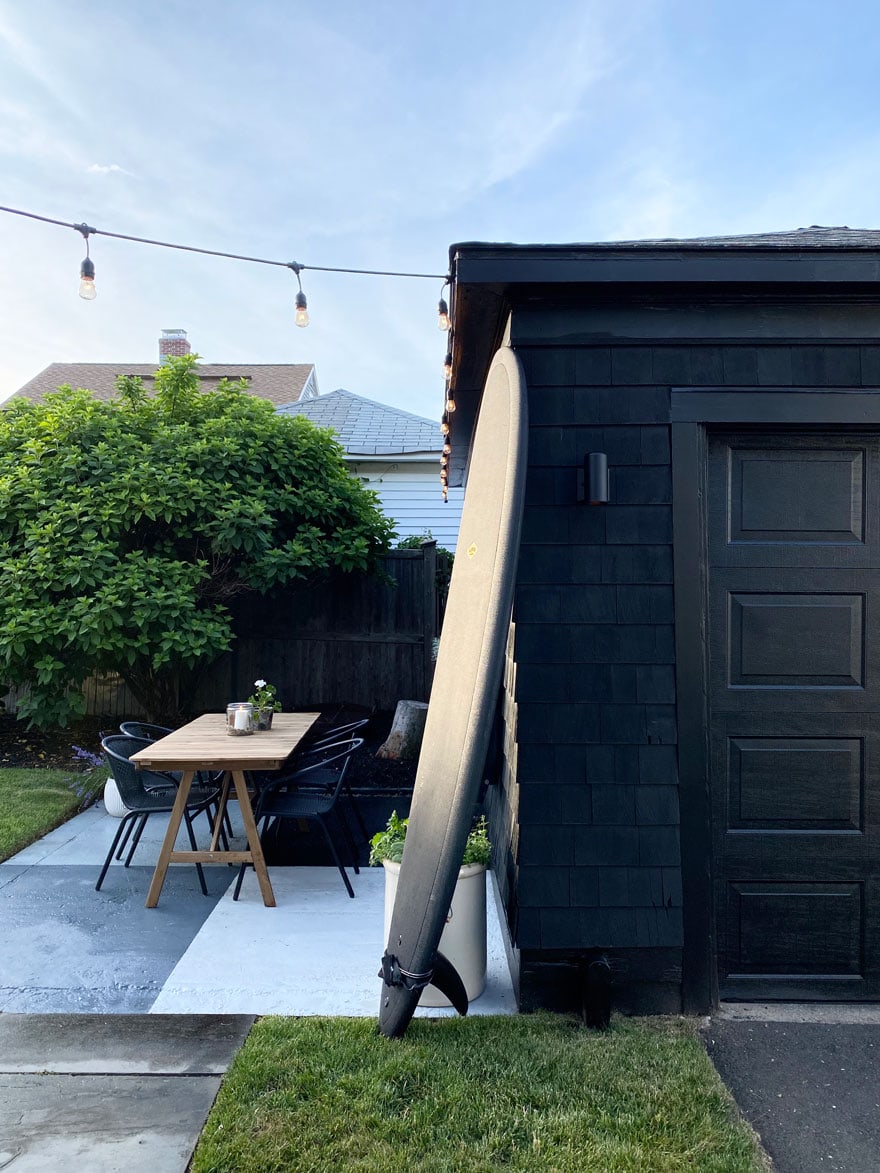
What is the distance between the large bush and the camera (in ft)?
18.7

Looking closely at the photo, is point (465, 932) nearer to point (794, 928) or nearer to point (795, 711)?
point (794, 928)

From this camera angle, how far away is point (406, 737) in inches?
253

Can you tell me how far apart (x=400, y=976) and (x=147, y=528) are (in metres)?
4.93

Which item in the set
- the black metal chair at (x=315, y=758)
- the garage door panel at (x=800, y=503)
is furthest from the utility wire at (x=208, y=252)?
the black metal chair at (x=315, y=758)

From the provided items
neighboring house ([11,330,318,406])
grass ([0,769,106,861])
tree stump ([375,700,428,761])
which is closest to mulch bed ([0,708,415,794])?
tree stump ([375,700,428,761])

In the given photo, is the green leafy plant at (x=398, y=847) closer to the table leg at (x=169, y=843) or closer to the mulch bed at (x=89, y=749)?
the table leg at (x=169, y=843)

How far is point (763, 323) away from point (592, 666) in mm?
1396

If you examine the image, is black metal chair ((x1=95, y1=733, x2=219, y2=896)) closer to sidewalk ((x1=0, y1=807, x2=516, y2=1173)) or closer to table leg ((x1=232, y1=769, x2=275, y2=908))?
sidewalk ((x1=0, y1=807, x2=516, y2=1173))

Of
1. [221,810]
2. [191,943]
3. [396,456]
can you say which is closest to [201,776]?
[221,810]

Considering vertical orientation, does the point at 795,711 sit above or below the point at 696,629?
below

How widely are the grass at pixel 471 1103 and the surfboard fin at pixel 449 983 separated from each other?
8 centimetres

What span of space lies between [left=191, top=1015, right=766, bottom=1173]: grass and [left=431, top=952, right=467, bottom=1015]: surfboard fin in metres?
0.08

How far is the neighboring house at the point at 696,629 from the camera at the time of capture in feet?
8.54

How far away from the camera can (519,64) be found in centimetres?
660
